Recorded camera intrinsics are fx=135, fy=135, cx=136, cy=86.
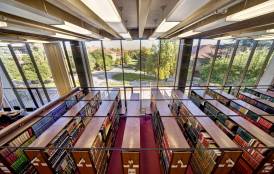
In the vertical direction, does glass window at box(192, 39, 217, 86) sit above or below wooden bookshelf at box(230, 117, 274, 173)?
above

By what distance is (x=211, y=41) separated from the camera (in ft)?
19.8

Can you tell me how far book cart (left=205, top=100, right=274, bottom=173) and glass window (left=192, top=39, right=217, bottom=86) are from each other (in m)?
3.45

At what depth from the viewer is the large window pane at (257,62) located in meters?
5.97

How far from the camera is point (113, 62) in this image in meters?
6.32

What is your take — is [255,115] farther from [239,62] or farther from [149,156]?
[239,62]

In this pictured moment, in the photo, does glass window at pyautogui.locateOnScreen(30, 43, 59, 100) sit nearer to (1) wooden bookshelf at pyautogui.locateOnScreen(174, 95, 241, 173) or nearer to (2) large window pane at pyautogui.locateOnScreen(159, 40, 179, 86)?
(2) large window pane at pyautogui.locateOnScreen(159, 40, 179, 86)

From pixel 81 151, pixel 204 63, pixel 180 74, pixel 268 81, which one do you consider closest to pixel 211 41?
pixel 204 63

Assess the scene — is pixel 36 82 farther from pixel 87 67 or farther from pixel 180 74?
pixel 180 74

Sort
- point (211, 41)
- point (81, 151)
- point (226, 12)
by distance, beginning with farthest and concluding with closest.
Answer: point (211, 41) → point (81, 151) → point (226, 12)

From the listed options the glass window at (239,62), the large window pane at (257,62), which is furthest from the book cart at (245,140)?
the large window pane at (257,62)

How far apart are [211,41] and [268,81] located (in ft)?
10.8

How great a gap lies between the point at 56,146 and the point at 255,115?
4.39 metres

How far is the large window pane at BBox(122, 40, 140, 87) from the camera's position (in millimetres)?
6047

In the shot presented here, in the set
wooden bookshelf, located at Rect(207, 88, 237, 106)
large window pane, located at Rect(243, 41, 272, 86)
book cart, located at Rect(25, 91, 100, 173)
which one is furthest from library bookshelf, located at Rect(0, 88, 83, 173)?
large window pane, located at Rect(243, 41, 272, 86)
